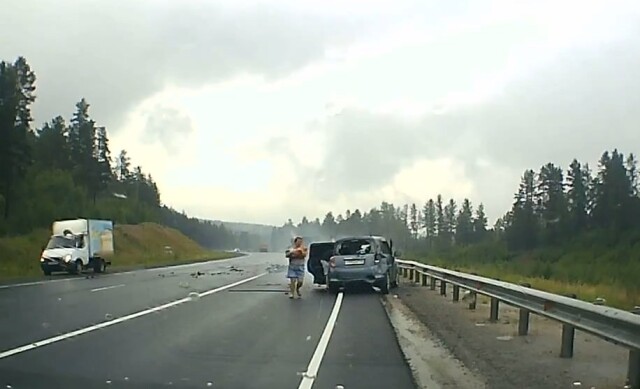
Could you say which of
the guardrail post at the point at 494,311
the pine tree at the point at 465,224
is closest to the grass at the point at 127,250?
the guardrail post at the point at 494,311

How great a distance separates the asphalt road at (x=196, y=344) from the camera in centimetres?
1038

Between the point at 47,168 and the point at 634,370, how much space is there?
111m

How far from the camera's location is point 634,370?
30.9 feet

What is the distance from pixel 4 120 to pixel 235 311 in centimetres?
6104

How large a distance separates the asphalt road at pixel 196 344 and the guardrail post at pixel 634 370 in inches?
101

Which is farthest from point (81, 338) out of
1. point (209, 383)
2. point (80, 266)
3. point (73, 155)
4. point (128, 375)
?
point (73, 155)

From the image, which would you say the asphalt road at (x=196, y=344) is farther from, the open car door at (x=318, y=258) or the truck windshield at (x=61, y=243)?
the truck windshield at (x=61, y=243)

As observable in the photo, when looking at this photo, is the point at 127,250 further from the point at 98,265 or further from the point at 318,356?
the point at 318,356

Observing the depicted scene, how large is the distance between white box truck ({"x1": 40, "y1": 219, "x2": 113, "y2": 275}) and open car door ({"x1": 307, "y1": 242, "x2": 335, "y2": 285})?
54.8 feet

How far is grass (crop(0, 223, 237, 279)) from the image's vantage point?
5278 centimetres

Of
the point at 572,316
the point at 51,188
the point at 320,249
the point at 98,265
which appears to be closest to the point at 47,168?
the point at 51,188

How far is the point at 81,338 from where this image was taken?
1437cm

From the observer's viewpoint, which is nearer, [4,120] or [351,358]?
[351,358]

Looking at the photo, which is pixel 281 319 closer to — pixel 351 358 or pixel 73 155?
pixel 351 358
